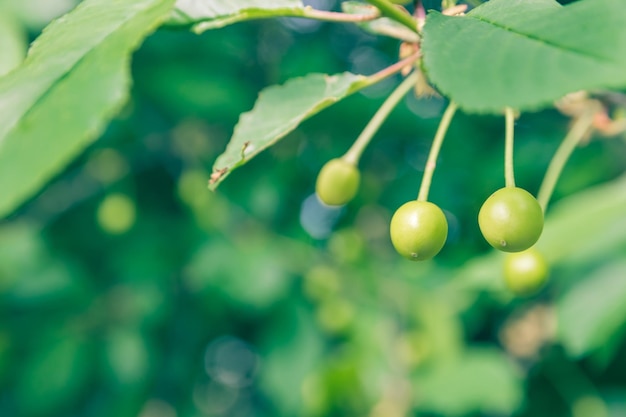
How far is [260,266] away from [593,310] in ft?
3.81

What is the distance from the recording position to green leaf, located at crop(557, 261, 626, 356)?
1657mm

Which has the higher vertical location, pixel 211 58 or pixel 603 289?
pixel 211 58

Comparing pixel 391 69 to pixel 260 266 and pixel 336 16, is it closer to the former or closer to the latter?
pixel 336 16

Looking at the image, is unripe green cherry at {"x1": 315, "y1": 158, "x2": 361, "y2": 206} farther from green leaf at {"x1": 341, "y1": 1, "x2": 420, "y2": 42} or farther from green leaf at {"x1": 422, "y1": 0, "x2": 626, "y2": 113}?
green leaf at {"x1": 422, "y1": 0, "x2": 626, "y2": 113}

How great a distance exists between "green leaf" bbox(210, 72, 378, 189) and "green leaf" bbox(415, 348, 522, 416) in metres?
1.65

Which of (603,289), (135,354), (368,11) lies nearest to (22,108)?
(368,11)

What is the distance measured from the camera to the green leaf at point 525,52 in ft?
1.71

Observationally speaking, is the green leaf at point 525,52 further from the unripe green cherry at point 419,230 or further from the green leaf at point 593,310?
the green leaf at point 593,310

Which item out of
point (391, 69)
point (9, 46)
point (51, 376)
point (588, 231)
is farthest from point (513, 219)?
point (51, 376)

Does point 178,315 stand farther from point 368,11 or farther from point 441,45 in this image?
point 441,45

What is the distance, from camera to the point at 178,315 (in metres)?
2.74

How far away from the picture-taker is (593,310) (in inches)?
67.8

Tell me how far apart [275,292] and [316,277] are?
175mm

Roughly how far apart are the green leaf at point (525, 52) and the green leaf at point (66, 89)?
27cm
